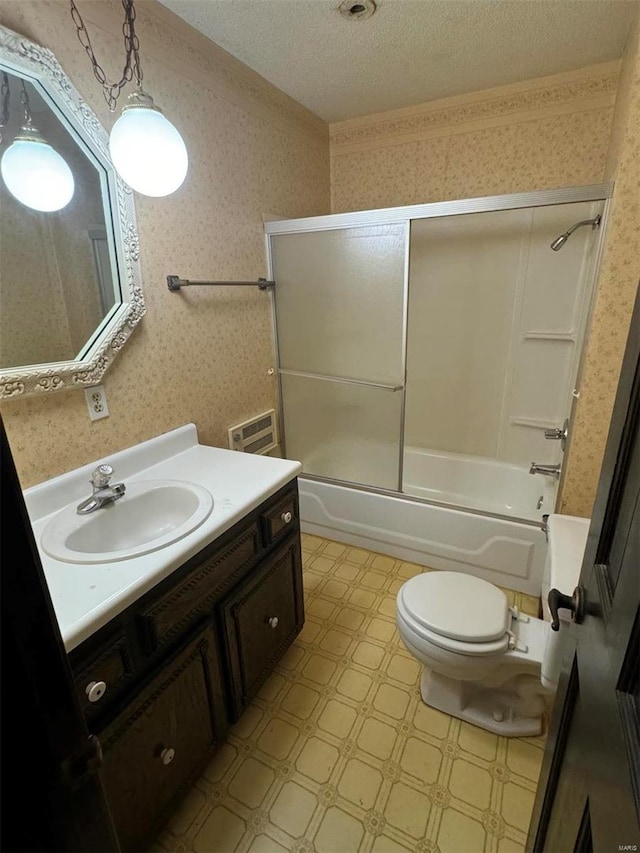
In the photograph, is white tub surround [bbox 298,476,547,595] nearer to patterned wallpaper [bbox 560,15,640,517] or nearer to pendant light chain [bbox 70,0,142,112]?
patterned wallpaper [bbox 560,15,640,517]

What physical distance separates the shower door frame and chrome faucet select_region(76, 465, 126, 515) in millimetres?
1265

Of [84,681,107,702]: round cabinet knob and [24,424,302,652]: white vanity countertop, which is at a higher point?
[24,424,302,652]: white vanity countertop

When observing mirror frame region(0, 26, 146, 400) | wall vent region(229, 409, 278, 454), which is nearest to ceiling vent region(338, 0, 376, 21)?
mirror frame region(0, 26, 146, 400)

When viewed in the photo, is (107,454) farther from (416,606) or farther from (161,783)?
(416,606)

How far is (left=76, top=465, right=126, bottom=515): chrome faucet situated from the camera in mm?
1257

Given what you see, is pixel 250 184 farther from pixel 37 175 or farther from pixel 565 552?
pixel 565 552

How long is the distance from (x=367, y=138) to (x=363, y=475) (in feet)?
6.68

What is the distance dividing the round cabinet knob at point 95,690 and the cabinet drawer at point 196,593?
0.12 meters

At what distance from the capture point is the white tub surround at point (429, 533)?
196cm

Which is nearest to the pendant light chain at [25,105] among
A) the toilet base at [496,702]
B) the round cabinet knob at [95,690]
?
the round cabinet knob at [95,690]

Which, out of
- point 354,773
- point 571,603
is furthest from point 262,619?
point 571,603

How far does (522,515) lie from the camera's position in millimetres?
2121

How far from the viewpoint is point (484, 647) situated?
4.20ft

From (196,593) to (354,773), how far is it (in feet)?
2.61
